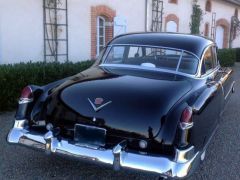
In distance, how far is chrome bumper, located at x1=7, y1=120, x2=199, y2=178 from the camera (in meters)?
3.17

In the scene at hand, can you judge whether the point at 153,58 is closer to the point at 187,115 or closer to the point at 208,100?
the point at 208,100

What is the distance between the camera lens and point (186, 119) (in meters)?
3.32

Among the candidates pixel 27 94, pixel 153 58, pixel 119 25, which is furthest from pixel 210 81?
pixel 119 25

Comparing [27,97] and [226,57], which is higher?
[27,97]

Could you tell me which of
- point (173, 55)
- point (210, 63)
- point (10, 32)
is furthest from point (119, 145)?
point (10, 32)

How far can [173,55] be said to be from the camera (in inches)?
184

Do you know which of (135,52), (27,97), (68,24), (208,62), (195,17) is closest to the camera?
(27,97)

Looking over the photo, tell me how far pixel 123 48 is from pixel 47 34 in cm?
446

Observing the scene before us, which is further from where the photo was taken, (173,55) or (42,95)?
(173,55)

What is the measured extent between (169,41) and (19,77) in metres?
3.09

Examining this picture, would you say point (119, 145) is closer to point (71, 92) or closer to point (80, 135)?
point (80, 135)

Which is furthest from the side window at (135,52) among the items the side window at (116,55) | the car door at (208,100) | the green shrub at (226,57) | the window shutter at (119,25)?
the green shrub at (226,57)

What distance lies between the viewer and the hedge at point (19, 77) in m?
6.21

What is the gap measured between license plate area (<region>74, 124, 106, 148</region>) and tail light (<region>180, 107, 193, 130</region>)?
801 mm
